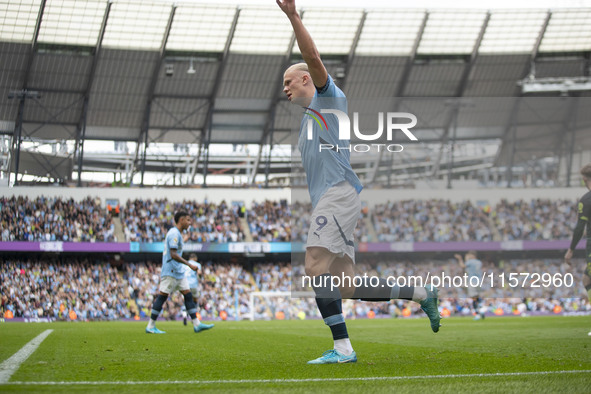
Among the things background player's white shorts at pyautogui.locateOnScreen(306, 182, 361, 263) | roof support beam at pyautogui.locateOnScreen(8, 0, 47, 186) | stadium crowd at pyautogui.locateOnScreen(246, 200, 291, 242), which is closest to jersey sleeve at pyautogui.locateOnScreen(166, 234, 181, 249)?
background player's white shorts at pyautogui.locateOnScreen(306, 182, 361, 263)

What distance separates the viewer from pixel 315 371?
5145 mm

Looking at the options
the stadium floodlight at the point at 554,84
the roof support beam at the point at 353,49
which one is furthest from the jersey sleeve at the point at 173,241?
the stadium floodlight at the point at 554,84

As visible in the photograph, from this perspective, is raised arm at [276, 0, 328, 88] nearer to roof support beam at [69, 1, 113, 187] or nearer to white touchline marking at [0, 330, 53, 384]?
white touchline marking at [0, 330, 53, 384]

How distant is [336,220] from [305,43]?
1425mm

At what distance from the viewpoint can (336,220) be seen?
5762 millimetres

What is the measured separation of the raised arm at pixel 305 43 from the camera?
5.19 m

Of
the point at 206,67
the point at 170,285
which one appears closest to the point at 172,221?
the point at 206,67

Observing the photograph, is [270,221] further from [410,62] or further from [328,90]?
[328,90]

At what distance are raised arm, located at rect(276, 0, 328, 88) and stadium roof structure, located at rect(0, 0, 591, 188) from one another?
3106 cm

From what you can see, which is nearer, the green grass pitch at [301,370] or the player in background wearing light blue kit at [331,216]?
the green grass pitch at [301,370]

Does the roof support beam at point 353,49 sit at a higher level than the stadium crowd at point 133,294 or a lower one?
higher

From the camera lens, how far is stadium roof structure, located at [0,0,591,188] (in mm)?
35594

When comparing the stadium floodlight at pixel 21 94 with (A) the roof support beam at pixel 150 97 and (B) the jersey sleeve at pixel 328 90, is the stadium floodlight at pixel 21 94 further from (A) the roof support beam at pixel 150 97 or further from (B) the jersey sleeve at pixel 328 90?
(B) the jersey sleeve at pixel 328 90

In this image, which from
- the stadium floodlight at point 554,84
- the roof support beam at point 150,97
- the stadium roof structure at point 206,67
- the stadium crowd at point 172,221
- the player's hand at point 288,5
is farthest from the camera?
the stadium floodlight at point 554,84
